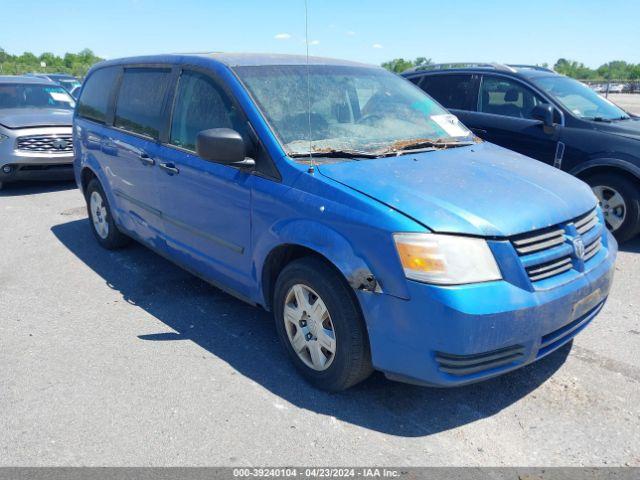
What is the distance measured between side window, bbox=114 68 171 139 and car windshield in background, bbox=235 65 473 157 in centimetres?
98

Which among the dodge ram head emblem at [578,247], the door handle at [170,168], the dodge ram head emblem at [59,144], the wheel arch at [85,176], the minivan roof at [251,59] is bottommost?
the dodge ram head emblem at [59,144]

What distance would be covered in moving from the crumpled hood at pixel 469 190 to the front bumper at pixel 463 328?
0.32 m

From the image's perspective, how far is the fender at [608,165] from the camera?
5547mm

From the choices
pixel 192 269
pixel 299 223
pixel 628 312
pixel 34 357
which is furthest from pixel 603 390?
A: pixel 34 357

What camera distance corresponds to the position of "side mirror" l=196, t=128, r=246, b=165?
325 cm

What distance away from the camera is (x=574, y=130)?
596 cm

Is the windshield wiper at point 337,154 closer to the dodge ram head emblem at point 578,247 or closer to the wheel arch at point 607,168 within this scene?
the dodge ram head emblem at point 578,247

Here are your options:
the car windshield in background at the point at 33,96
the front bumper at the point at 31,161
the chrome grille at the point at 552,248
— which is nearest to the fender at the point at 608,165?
the chrome grille at the point at 552,248

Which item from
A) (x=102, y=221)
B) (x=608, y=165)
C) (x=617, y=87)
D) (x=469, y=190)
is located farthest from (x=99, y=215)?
(x=617, y=87)

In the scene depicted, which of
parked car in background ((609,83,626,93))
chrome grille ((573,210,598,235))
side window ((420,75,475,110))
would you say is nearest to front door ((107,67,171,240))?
chrome grille ((573,210,598,235))

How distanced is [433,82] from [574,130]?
2.10 m

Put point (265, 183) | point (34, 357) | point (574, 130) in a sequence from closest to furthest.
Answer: point (265, 183), point (34, 357), point (574, 130)

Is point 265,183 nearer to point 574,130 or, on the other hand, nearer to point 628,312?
point 628,312

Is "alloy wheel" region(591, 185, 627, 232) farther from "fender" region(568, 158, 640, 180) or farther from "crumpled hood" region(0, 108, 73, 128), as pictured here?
"crumpled hood" region(0, 108, 73, 128)
